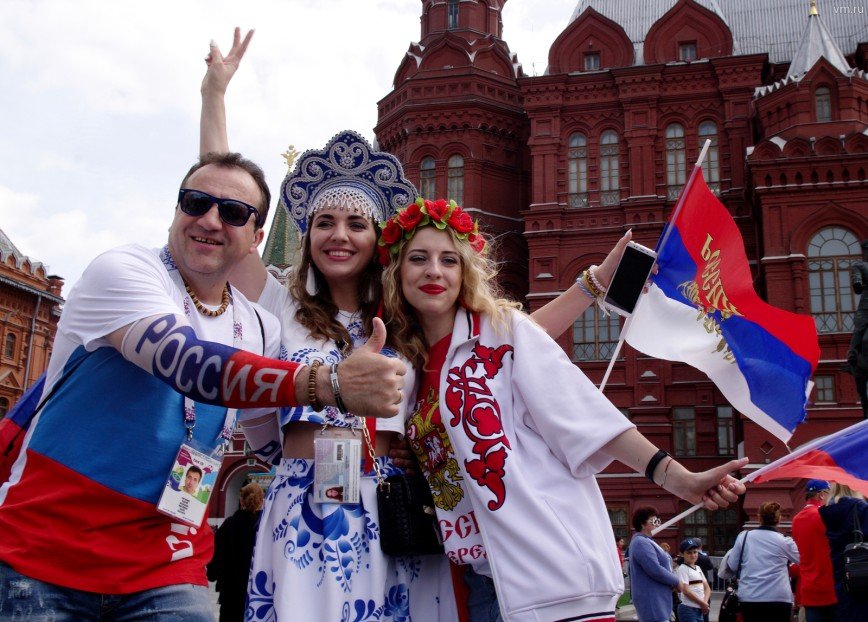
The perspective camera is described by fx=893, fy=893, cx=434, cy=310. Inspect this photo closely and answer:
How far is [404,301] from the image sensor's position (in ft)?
10.7

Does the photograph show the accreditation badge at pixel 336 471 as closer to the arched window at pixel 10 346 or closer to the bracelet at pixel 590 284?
the bracelet at pixel 590 284

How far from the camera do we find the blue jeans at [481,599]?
2.83m

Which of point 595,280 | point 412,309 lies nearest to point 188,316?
point 412,309

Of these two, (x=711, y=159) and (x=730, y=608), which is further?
(x=711, y=159)

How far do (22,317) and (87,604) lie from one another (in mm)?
33685

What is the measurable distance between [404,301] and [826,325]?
22.2 metres

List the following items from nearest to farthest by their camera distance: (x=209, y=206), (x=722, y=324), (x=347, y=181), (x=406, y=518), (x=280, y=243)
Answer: (x=209, y=206) < (x=406, y=518) < (x=347, y=181) < (x=722, y=324) < (x=280, y=243)

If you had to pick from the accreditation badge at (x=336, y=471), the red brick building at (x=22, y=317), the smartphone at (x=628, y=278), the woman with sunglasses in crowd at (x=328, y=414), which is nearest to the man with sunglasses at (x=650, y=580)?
the smartphone at (x=628, y=278)

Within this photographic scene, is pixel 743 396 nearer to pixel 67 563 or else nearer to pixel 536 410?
pixel 536 410

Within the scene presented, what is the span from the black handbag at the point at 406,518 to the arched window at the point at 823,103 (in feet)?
82.1

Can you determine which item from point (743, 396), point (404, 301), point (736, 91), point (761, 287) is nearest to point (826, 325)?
point (761, 287)

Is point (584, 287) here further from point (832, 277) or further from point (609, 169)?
point (609, 169)

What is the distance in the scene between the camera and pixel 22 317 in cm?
3275

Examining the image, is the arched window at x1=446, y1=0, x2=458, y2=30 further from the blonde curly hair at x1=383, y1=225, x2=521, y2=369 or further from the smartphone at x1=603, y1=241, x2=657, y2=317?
the blonde curly hair at x1=383, y1=225, x2=521, y2=369
